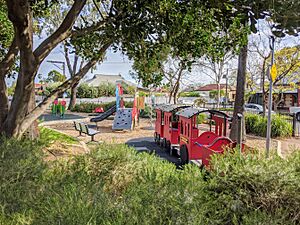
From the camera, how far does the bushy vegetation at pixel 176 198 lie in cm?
226

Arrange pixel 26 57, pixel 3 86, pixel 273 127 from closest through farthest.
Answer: pixel 26 57 → pixel 3 86 → pixel 273 127

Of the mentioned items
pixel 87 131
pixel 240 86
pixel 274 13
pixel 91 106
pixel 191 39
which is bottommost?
pixel 87 131

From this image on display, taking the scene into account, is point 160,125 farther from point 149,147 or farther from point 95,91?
point 95,91

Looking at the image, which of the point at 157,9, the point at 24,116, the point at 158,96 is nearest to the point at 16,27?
the point at 24,116

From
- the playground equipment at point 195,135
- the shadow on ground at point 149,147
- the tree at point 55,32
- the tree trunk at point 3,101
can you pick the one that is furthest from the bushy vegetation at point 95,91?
the tree at point 55,32

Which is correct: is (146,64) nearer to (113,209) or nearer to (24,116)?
(24,116)

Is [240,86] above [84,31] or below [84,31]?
below

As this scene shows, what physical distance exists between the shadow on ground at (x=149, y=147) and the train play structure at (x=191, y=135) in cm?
23

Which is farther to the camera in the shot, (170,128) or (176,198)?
(170,128)

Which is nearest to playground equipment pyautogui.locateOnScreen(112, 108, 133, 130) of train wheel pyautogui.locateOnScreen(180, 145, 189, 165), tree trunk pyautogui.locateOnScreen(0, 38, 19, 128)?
train wheel pyautogui.locateOnScreen(180, 145, 189, 165)

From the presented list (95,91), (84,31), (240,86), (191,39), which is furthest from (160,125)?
(95,91)

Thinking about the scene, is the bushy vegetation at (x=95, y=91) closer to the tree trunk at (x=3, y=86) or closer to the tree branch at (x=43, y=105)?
the tree trunk at (x=3, y=86)

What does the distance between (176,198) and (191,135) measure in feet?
18.8

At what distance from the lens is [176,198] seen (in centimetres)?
246
